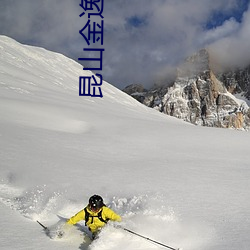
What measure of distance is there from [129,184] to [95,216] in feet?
8.03

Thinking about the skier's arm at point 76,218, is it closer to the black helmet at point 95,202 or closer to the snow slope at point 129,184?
the snow slope at point 129,184

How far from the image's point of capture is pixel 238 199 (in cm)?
698

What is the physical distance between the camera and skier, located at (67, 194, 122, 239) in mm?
5711

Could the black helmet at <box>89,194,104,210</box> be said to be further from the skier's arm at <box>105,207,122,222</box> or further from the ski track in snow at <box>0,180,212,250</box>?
the ski track in snow at <box>0,180,212,250</box>

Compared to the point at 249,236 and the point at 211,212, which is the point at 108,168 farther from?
the point at 249,236

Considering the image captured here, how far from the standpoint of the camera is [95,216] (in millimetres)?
5805

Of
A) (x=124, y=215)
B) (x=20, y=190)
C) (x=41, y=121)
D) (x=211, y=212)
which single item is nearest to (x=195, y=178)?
(x=211, y=212)

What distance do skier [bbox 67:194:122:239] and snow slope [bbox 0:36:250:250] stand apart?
0.23 meters

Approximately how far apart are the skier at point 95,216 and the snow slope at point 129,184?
23 centimetres

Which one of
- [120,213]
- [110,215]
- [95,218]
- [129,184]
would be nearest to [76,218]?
[95,218]

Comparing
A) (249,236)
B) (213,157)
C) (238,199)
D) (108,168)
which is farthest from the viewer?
(213,157)

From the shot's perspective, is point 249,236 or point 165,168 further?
point 165,168

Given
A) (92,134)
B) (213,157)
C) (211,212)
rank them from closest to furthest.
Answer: (211,212) → (213,157) → (92,134)

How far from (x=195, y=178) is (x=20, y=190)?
4.80m
